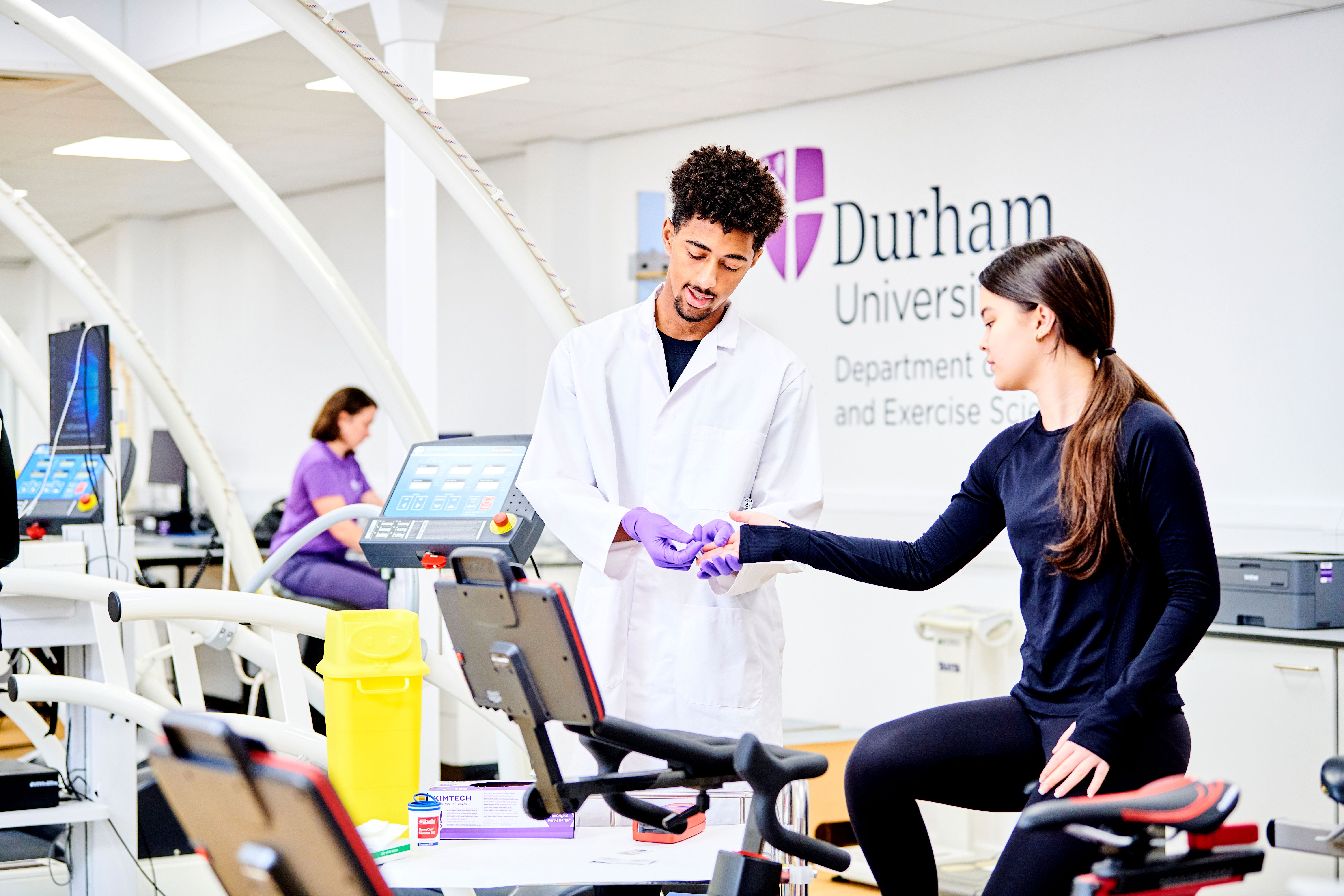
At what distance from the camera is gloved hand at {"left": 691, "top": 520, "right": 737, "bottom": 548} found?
7.02 ft

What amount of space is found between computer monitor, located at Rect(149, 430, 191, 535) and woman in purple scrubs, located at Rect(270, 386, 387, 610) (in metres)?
2.87

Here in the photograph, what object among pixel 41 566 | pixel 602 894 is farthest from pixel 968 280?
pixel 602 894

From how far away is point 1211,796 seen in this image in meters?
1.27

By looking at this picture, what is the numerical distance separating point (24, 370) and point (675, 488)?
350cm

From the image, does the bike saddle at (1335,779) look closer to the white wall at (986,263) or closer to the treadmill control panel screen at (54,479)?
the white wall at (986,263)

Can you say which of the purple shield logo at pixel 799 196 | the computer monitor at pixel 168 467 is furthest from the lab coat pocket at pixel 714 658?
the computer monitor at pixel 168 467

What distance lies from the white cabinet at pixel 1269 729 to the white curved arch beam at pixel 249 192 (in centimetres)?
225

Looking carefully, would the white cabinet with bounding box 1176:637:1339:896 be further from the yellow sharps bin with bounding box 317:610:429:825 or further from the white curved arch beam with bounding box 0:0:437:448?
the yellow sharps bin with bounding box 317:610:429:825

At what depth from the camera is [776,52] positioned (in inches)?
215

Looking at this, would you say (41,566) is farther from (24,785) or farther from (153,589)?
(153,589)

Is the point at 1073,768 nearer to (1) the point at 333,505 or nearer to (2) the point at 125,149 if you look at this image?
(1) the point at 333,505

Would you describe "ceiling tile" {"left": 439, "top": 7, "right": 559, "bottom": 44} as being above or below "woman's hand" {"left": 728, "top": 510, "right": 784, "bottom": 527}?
above

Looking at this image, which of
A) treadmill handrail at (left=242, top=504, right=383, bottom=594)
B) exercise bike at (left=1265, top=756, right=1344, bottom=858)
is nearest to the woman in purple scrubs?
treadmill handrail at (left=242, top=504, right=383, bottom=594)

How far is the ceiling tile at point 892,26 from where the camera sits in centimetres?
487
